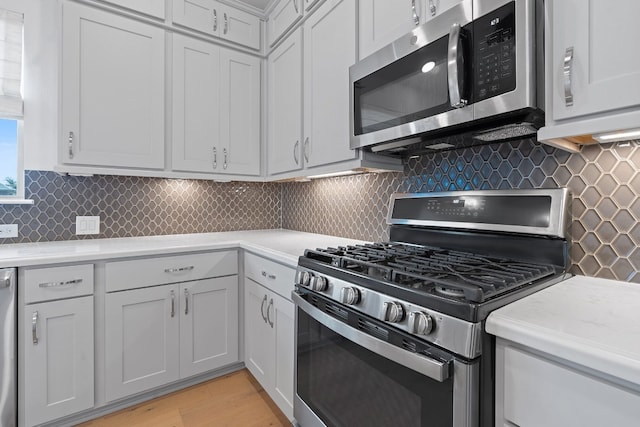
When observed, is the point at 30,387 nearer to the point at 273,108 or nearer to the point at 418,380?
the point at 418,380

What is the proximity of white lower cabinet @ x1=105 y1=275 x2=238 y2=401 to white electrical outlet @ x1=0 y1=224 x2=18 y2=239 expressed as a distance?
2.67 ft

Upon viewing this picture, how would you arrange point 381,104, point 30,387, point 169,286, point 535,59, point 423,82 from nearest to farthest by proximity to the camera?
1. point 535,59
2. point 423,82
3. point 381,104
4. point 30,387
5. point 169,286

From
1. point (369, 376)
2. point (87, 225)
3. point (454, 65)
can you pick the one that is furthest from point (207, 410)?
point (454, 65)

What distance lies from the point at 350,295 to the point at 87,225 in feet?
6.60

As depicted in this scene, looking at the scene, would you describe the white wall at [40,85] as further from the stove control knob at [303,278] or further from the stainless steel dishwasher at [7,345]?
the stove control knob at [303,278]

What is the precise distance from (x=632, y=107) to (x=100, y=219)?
2.72 metres

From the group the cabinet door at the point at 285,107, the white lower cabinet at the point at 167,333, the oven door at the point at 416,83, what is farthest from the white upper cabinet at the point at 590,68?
the white lower cabinet at the point at 167,333

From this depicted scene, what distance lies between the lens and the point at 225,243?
7.06ft

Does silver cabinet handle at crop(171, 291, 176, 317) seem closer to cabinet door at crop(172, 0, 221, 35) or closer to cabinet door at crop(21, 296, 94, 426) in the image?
cabinet door at crop(21, 296, 94, 426)

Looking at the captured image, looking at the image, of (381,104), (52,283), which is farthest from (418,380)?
(52,283)

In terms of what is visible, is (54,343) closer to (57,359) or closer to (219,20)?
(57,359)

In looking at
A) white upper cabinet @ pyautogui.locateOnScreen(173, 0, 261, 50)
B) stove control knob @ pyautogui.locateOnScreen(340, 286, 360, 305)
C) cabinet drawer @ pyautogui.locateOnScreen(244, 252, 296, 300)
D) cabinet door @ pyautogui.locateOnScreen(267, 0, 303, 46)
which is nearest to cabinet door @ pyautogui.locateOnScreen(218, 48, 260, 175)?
white upper cabinet @ pyautogui.locateOnScreen(173, 0, 261, 50)

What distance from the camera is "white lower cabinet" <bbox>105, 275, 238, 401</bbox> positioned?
182 cm

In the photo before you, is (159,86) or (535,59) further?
(159,86)
